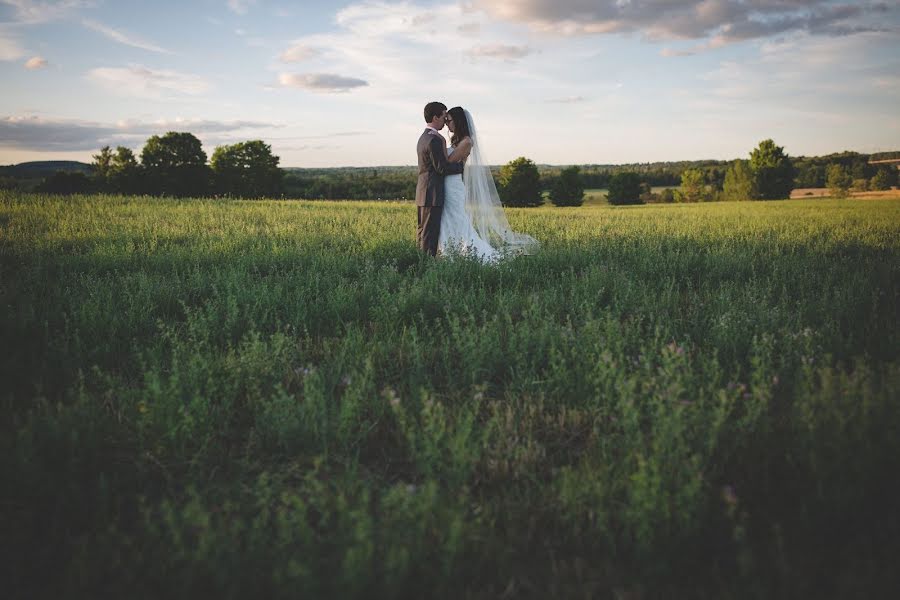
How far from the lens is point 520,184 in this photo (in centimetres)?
6359

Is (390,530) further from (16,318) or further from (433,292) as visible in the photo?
(16,318)

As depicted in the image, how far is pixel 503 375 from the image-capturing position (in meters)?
3.72

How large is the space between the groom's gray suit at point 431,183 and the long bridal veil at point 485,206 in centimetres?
90

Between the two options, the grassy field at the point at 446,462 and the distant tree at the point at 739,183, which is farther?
the distant tree at the point at 739,183

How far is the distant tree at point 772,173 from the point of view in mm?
62281

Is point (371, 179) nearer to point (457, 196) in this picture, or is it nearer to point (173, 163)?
point (173, 163)

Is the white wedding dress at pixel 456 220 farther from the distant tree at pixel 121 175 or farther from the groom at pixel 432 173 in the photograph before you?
the distant tree at pixel 121 175

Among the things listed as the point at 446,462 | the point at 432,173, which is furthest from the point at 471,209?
the point at 446,462

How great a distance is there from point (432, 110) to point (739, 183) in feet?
227

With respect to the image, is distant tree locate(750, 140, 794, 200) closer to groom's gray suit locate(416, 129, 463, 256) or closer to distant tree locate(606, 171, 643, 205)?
distant tree locate(606, 171, 643, 205)

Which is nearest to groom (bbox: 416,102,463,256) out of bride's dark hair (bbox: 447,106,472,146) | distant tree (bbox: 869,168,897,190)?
bride's dark hair (bbox: 447,106,472,146)

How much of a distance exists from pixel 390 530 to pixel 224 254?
23.5 feet

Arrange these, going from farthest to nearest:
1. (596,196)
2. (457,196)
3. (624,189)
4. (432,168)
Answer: (596,196) < (624,189) < (457,196) < (432,168)

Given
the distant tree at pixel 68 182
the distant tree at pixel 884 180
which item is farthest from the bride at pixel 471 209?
the distant tree at pixel 884 180
